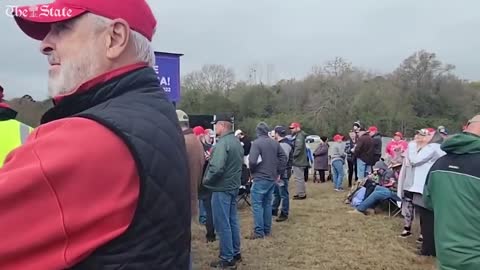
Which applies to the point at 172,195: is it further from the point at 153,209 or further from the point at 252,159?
the point at 252,159

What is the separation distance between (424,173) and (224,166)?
308cm

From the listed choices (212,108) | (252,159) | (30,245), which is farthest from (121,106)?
(212,108)

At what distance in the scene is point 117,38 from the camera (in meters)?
1.13

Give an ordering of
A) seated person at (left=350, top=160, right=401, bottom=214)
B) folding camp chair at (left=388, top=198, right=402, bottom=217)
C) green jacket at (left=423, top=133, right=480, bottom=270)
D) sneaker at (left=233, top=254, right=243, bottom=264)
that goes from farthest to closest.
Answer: seated person at (left=350, top=160, right=401, bottom=214) < folding camp chair at (left=388, top=198, right=402, bottom=217) < sneaker at (left=233, top=254, right=243, bottom=264) < green jacket at (left=423, top=133, right=480, bottom=270)

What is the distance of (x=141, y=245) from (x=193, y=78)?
4202 cm

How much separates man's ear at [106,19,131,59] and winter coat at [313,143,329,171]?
1506 centimetres

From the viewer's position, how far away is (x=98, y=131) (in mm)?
952

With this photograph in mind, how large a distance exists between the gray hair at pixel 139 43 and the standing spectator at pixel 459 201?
131 inches

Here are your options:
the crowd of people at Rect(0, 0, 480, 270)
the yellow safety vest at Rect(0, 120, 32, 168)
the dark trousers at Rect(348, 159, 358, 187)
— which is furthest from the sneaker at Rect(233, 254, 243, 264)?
the dark trousers at Rect(348, 159, 358, 187)

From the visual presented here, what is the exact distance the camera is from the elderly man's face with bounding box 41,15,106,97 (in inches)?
44.1

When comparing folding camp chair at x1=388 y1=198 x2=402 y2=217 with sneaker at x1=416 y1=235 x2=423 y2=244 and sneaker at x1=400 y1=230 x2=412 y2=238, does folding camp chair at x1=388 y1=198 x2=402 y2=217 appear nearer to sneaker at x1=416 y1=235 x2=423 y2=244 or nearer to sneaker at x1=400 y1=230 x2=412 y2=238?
sneaker at x1=400 y1=230 x2=412 y2=238

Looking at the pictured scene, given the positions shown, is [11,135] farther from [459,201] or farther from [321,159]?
[321,159]

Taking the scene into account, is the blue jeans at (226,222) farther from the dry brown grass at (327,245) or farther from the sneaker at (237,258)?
the dry brown grass at (327,245)

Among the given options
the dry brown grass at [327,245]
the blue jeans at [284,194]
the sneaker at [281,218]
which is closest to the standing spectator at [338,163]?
the dry brown grass at [327,245]
